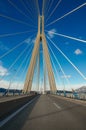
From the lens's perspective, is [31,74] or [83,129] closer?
[83,129]

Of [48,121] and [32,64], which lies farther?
[32,64]

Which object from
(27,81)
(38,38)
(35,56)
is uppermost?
(38,38)

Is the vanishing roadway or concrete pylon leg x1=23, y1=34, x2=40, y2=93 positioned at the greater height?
concrete pylon leg x1=23, y1=34, x2=40, y2=93

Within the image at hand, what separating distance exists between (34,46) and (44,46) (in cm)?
248

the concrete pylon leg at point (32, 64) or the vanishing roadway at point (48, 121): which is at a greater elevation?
the concrete pylon leg at point (32, 64)

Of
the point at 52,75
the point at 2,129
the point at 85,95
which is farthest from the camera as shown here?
the point at 52,75

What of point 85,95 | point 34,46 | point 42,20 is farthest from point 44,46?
point 85,95

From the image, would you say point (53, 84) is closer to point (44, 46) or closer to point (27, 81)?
point (27, 81)

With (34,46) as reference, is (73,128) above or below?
below

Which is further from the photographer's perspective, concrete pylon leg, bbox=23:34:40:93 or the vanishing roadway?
concrete pylon leg, bbox=23:34:40:93

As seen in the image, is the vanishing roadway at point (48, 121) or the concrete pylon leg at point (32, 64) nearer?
the vanishing roadway at point (48, 121)

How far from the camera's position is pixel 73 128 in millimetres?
6820

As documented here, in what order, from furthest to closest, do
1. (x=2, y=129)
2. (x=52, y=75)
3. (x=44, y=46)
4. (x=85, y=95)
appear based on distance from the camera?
1. (x=52, y=75)
2. (x=44, y=46)
3. (x=85, y=95)
4. (x=2, y=129)

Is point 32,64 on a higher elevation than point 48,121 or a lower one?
higher
